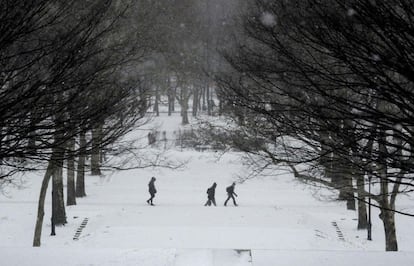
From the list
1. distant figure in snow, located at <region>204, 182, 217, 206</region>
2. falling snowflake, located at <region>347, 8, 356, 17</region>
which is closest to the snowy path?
distant figure in snow, located at <region>204, 182, 217, 206</region>

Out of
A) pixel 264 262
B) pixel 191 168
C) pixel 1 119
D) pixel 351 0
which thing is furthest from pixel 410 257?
pixel 191 168

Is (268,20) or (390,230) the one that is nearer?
(268,20)

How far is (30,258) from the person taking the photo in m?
7.78

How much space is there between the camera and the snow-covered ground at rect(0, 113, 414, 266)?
807cm

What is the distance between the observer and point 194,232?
1345cm

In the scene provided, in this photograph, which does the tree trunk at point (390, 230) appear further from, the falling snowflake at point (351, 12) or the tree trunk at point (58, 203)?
the tree trunk at point (58, 203)

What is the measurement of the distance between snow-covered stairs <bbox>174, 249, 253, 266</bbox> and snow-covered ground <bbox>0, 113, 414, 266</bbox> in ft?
0.06

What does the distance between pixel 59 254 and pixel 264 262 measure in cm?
349

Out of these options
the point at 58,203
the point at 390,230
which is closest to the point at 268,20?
the point at 390,230

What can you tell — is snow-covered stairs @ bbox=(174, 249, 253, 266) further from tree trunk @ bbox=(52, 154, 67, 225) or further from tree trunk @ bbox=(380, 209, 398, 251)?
tree trunk @ bbox=(52, 154, 67, 225)

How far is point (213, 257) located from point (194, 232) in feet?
16.0

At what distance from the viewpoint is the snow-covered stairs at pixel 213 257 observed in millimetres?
8158

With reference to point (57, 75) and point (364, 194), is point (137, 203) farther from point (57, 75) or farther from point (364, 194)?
point (57, 75)

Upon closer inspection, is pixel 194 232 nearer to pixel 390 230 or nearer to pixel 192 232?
pixel 192 232
